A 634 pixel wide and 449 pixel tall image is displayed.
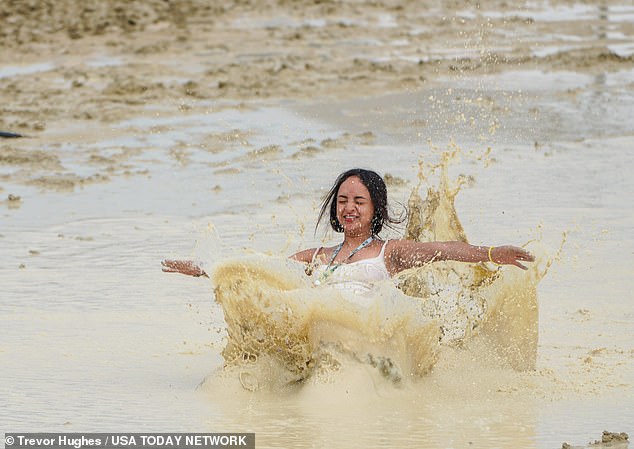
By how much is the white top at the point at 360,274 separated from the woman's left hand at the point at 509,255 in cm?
61

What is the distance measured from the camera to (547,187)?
1153 cm

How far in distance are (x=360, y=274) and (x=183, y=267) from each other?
0.84 m

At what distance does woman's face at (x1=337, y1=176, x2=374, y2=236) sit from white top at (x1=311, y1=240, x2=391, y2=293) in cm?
16

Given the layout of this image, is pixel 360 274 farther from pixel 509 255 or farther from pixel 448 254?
pixel 509 255

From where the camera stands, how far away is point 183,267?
6.57m

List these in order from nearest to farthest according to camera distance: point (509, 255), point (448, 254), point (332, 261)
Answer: point (509, 255) < point (448, 254) < point (332, 261)

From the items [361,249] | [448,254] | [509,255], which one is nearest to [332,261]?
[361,249]

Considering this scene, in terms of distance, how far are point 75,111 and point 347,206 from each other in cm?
965

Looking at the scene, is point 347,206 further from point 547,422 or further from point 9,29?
point 9,29

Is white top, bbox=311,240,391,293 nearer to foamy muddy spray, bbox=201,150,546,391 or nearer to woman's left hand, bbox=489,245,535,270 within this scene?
foamy muddy spray, bbox=201,150,546,391

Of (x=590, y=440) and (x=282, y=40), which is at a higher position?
(x=282, y=40)

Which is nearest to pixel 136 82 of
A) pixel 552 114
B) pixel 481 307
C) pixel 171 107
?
pixel 171 107

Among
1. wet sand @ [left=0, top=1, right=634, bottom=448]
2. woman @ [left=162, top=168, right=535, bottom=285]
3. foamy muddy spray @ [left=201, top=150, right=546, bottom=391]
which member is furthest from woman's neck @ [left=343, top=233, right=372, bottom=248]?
wet sand @ [left=0, top=1, right=634, bottom=448]

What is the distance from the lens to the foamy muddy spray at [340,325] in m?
6.50
